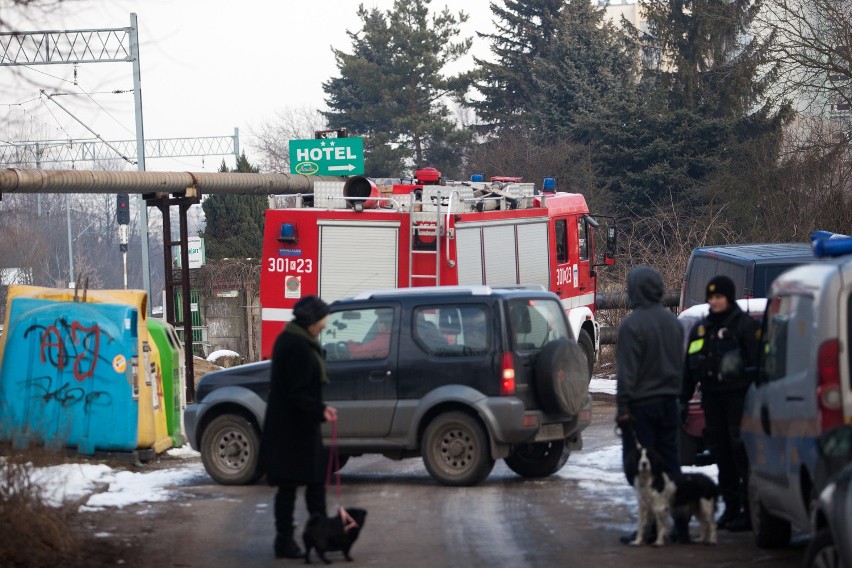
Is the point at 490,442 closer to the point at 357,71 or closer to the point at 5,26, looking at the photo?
the point at 5,26

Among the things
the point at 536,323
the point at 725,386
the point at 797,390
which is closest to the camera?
the point at 797,390

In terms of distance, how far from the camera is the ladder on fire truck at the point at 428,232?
17.7 meters

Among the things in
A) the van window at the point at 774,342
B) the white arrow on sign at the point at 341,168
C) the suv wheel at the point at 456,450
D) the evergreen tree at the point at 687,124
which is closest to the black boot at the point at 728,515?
the van window at the point at 774,342

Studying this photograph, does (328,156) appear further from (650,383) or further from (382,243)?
(650,383)

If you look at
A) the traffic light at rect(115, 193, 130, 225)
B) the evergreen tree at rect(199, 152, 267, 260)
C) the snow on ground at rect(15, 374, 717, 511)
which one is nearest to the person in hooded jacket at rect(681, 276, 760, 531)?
the snow on ground at rect(15, 374, 717, 511)

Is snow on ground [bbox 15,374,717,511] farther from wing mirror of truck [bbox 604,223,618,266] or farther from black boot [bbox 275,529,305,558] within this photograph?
wing mirror of truck [bbox 604,223,618,266]

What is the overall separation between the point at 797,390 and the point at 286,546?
11.3ft

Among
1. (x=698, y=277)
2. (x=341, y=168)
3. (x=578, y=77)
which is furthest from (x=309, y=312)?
(x=578, y=77)

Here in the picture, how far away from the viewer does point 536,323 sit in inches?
462

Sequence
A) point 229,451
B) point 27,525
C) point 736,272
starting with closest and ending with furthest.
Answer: point 27,525 < point 229,451 < point 736,272

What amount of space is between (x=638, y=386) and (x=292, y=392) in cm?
230

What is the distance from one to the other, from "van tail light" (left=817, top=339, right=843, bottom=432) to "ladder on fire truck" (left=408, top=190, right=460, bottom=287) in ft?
37.1

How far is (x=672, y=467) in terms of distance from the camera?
339 inches

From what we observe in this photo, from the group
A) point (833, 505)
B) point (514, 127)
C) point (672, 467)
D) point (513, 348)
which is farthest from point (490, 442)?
point (514, 127)
